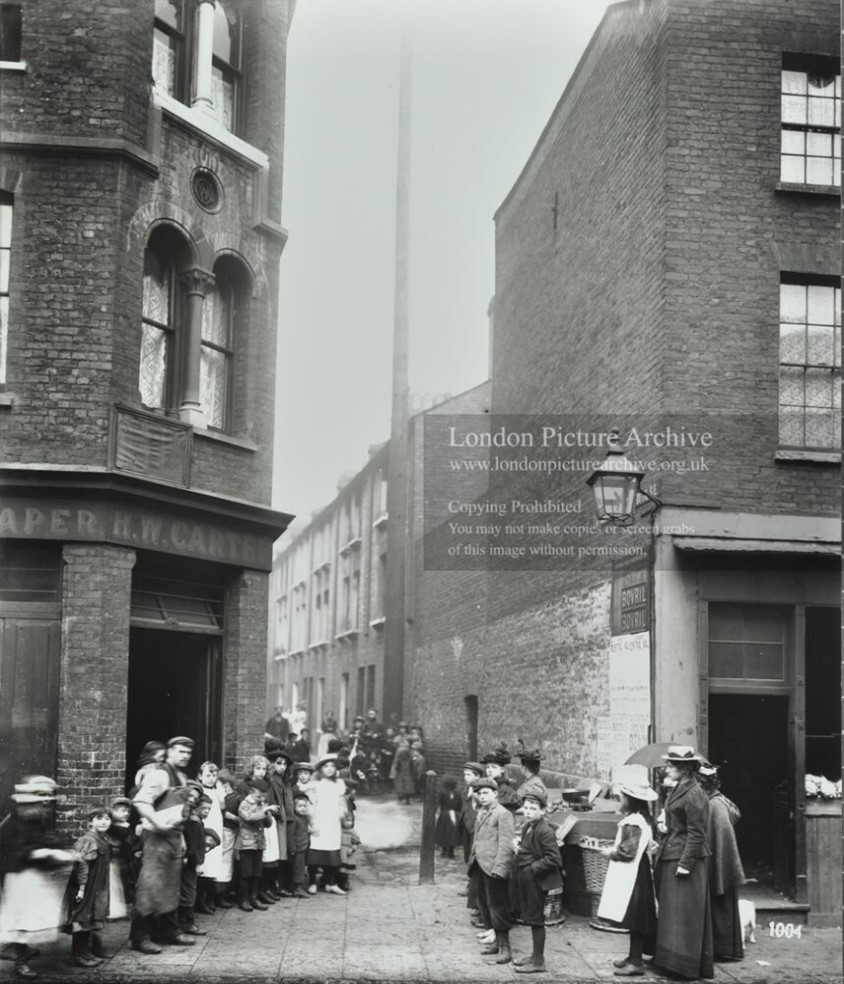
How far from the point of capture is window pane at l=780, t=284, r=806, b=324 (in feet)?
41.3

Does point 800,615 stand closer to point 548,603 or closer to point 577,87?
point 548,603

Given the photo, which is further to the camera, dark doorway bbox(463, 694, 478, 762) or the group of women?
dark doorway bbox(463, 694, 478, 762)

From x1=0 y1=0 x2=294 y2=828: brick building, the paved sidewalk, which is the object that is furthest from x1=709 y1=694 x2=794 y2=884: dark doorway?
x1=0 y1=0 x2=294 y2=828: brick building

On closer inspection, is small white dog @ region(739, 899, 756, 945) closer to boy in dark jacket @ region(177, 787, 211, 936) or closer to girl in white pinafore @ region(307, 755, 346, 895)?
girl in white pinafore @ region(307, 755, 346, 895)

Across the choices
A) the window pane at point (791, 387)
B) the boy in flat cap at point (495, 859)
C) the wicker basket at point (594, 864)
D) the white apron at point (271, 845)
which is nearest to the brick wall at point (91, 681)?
the white apron at point (271, 845)

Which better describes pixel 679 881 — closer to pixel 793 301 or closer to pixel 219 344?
pixel 793 301

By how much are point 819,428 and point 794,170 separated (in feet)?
9.06

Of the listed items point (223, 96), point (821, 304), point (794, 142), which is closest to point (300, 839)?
point (821, 304)

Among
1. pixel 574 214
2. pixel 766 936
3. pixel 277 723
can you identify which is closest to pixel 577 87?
pixel 574 214

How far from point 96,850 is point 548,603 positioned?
9.07m

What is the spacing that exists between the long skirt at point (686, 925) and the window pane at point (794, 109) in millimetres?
7795

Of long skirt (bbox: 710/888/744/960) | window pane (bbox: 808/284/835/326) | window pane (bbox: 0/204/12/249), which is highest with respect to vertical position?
window pane (bbox: 0/204/12/249)

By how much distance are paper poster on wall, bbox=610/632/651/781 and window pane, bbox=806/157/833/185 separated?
5108mm

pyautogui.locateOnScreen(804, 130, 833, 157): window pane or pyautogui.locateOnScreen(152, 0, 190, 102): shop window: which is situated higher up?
pyautogui.locateOnScreen(152, 0, 190, 102): shop window
